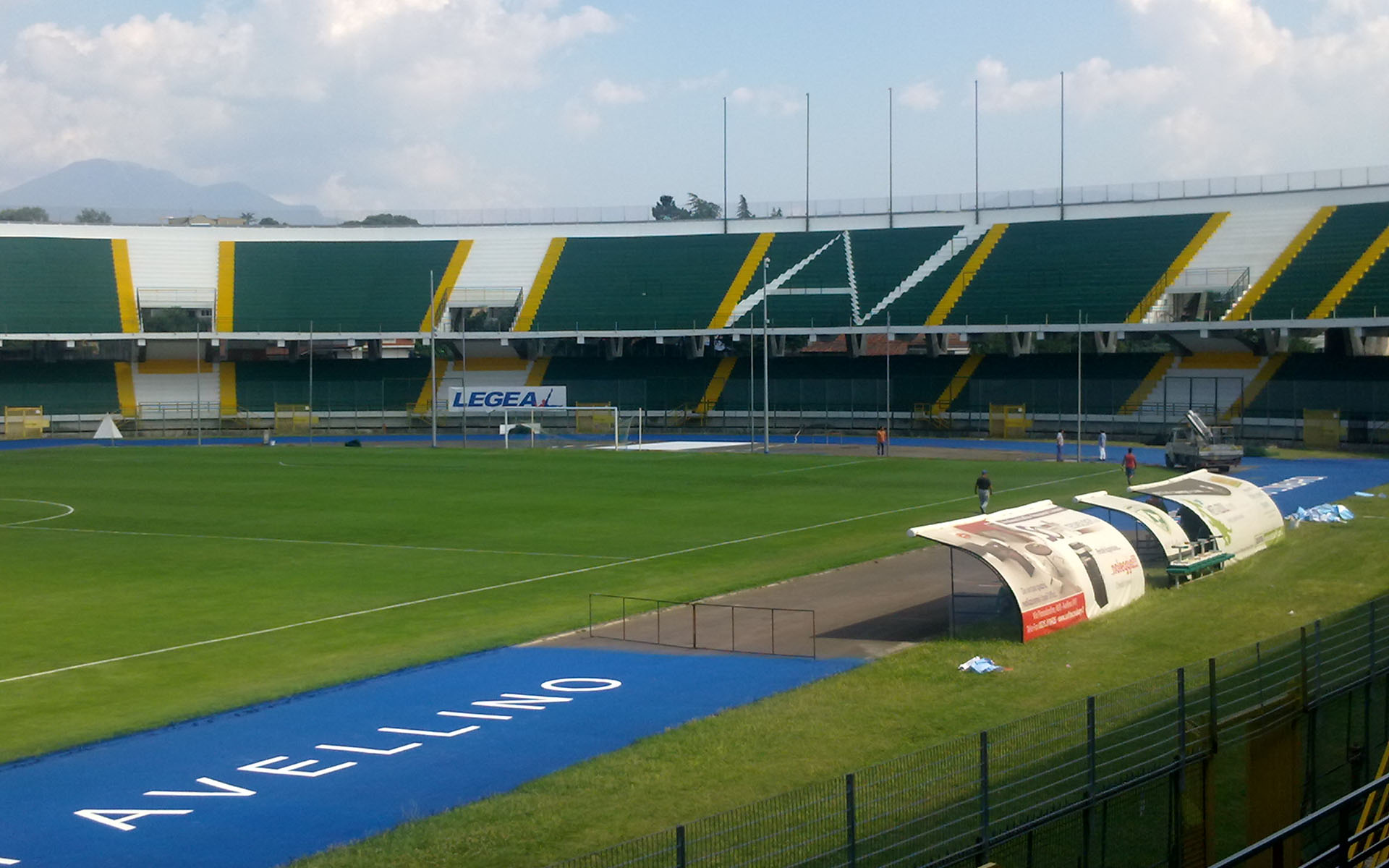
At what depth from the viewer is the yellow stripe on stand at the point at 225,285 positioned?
9362 cm

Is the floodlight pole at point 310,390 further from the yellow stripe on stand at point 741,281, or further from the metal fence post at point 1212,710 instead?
the metal fence post at point 1212,710

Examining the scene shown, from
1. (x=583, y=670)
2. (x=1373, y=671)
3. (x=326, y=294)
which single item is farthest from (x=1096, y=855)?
(x=326, y=294)

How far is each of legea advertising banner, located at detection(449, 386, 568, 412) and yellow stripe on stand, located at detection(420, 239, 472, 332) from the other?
5.64 m

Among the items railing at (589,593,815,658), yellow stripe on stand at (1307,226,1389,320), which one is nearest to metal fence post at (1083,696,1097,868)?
railing at (589,593,815,658)

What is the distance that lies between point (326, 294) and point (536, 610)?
72.8 metres

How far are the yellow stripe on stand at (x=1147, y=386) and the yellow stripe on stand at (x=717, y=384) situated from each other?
27.1 metres

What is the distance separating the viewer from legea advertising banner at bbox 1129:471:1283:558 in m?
31.0

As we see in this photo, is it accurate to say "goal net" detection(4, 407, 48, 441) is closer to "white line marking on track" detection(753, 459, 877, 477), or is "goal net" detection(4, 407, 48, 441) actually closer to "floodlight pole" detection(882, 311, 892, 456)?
"white line marking on track" detection(753, 459, 877, 477)

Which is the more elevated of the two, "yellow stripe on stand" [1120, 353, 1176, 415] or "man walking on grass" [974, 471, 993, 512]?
"yellow stripe on stand" [1120, 353, 1176, 415]

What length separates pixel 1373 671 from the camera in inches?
591

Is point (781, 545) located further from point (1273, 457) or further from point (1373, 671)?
point (1273, 457)

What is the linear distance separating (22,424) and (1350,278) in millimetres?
80766

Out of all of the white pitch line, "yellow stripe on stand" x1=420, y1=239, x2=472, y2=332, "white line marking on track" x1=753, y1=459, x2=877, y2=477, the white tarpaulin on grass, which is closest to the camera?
the white pitch line

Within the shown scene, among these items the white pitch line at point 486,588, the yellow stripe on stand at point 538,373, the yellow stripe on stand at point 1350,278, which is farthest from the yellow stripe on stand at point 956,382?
the white pitch line at point 486,588
